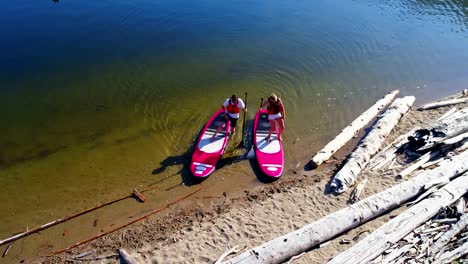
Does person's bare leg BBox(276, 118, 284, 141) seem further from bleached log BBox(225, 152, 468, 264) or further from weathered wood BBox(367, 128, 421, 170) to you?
bleached log BBox(225, 152, 468, 264)

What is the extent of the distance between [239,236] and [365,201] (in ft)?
11.6

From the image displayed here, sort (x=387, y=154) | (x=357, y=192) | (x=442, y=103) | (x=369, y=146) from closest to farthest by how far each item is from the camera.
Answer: (x=357, y=192) < (x=387, y=154) < (x=369, y=146) < (x=442, y=103)

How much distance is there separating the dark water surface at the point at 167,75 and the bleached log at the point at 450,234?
5.33m

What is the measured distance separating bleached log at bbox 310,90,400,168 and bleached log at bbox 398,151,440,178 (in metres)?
2.48

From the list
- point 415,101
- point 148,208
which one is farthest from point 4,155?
point 415,101

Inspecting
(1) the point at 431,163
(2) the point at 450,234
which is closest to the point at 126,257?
(2) the point at 450,234

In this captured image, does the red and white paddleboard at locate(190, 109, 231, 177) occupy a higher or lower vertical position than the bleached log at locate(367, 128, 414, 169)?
lower

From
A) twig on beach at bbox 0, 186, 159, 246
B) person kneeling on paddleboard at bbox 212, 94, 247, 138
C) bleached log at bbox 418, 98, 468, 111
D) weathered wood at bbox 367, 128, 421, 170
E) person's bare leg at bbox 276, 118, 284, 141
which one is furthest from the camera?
bleached log at bbox 418, 98, 468, 111

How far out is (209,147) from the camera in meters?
12.6

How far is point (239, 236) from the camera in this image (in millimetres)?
9305

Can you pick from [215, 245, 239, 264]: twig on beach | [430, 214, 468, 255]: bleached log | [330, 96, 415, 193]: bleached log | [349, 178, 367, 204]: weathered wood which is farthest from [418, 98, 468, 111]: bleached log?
[215, 245, 239, 264]: twig on beach

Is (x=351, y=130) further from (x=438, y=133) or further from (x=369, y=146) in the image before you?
(x=438, y=133)

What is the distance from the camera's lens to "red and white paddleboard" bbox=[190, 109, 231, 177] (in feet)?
38.8

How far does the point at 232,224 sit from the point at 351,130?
6.50 metres
